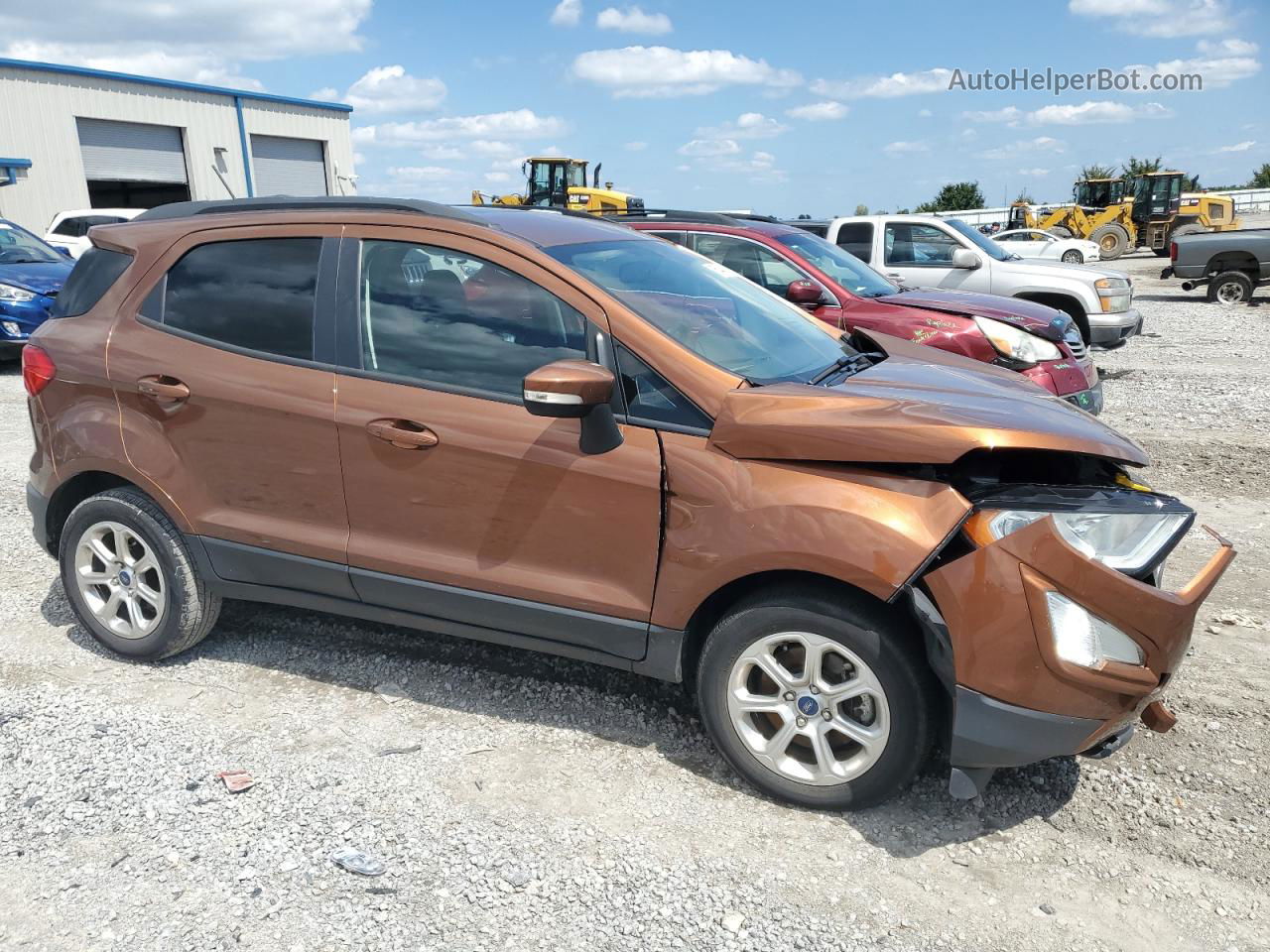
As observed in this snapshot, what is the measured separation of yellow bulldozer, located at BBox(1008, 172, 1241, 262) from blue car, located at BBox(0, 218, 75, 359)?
29008 millimetres

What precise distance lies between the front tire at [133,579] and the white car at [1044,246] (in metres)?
18.6

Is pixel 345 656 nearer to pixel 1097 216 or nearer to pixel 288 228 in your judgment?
pixel 288 228

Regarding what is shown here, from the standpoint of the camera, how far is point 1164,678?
9.12 ft

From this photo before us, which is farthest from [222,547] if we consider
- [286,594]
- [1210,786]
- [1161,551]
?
[1210,786]

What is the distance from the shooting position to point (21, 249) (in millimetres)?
12102

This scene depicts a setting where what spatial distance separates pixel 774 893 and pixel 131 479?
2.87 metres

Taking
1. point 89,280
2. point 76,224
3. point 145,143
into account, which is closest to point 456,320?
point 89,280

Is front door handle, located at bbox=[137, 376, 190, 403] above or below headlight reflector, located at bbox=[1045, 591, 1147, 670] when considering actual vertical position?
above

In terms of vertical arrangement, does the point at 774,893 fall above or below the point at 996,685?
below

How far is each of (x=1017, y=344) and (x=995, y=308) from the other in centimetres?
49

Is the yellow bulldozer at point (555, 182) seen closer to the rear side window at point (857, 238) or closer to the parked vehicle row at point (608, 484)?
the rear side window at point (857, 238)

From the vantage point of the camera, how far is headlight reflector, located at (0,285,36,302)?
35.9ft

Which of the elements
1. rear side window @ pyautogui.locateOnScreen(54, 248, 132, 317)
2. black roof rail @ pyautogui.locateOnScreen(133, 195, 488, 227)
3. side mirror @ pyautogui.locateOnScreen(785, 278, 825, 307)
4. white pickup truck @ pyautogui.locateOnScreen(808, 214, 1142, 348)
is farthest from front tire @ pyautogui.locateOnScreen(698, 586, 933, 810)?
white pickup truck @ pyautogui.locateOnScreen(808, 214, 1142, 348)

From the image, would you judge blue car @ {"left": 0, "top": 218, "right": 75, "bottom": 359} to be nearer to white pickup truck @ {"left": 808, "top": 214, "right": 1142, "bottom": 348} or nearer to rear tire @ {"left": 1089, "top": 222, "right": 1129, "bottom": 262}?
white pickup truck @ {"left": 808, "top": 214, "right": 1142, "bottom": 348}
